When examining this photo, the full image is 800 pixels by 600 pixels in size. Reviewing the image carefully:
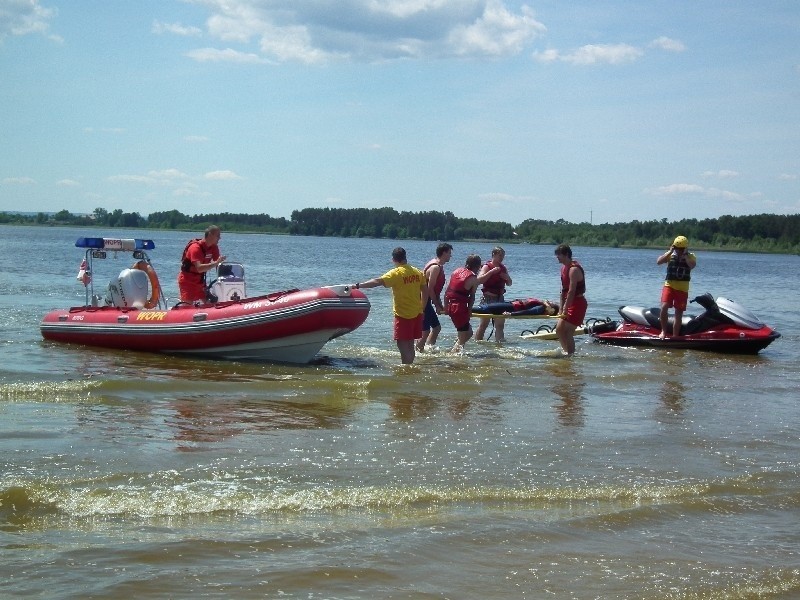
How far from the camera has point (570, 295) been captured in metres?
11.9

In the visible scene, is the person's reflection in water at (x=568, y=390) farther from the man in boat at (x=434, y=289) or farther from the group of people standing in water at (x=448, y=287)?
the man in boat at (x=434, y=289)

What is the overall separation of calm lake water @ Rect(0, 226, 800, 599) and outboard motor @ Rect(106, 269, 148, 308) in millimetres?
1858

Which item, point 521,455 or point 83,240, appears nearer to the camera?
point 521,455

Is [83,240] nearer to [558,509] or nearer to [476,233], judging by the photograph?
[558,509]

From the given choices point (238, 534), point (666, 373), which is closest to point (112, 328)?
point (666, 373)

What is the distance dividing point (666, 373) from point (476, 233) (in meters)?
98.9

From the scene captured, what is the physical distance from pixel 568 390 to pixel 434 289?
95.8 inches

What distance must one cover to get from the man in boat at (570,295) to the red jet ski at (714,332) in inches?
92.9

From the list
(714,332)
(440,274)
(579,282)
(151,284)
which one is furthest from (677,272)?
(151,284)

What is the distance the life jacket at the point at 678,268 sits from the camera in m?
13.7

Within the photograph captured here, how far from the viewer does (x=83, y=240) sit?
13.3m

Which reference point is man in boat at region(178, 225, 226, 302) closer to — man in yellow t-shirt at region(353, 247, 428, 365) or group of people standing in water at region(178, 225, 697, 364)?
group of people standing in water at region(178, 225, 697, 364)

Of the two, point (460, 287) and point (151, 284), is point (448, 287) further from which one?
point (151, 284)

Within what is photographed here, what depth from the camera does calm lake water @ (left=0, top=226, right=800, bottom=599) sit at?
4.72 meters
